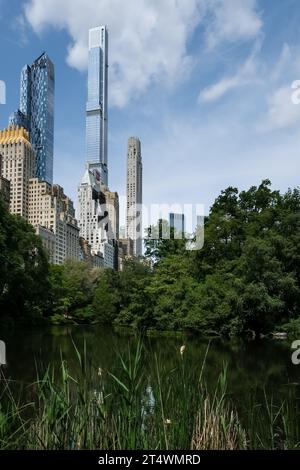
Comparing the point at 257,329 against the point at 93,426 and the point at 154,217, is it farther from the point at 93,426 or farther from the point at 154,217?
the point at 93,426

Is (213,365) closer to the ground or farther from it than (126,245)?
closer to the ground

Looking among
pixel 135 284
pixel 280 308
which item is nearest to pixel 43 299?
pixel 135 284

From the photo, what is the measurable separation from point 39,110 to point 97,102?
31882mm

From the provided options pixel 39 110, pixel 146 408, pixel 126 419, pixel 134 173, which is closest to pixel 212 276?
pixel 146 408

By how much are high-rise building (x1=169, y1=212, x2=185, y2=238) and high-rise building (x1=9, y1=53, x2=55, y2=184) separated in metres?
46.9

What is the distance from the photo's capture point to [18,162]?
5847cm

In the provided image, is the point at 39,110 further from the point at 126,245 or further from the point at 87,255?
the point at 126,245

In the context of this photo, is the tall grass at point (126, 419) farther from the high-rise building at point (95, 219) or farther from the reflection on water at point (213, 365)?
the high-rise building at point (95, 219)

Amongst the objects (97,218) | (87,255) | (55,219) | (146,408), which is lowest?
(146,408)

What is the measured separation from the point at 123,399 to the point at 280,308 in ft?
65.7

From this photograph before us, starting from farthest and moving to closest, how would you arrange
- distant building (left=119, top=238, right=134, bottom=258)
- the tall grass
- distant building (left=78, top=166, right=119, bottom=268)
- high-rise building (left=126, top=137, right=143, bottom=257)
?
high-rise building (left=126, top=137, right=143, bottom=257), distant building (left=78, top=166, right=119, bottom=268), distant building (left=119, top=238, right=134, bottom=258), the tall grass

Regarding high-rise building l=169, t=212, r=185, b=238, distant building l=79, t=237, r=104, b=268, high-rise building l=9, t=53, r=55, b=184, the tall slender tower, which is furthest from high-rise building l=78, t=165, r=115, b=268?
high-rise building l=169, t=212, r=185, b=238

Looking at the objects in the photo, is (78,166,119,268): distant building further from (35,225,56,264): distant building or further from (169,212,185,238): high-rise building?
(169,212,185,238): high-rise building

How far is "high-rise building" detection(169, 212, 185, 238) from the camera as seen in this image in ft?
109
